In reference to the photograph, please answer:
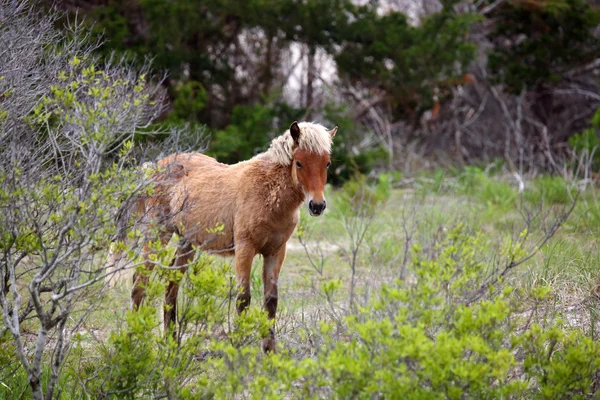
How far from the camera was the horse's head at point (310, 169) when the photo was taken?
490cm

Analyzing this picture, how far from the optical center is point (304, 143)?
16.4 feet

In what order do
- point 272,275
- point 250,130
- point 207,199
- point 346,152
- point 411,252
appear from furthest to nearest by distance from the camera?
1. point 346,152
2. point 250,130
3. point 207,199
4. point 272,275
5. point 411,252

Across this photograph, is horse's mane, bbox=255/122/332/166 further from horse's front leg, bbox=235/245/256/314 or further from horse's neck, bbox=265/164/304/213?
horse's front leg, bbox=235/245/256/314

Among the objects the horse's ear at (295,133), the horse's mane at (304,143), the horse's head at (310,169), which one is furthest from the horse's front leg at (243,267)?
the horse's ear at (295,133)

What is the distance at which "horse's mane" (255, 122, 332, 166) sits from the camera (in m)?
4.98

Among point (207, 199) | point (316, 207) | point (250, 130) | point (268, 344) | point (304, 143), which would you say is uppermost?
point (304, 143)

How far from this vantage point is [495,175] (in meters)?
12.3

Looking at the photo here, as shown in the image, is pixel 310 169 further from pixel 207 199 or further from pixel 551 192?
pixel 551 192

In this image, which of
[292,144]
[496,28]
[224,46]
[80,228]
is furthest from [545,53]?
[80,228]

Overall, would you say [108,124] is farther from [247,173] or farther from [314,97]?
[314,97]

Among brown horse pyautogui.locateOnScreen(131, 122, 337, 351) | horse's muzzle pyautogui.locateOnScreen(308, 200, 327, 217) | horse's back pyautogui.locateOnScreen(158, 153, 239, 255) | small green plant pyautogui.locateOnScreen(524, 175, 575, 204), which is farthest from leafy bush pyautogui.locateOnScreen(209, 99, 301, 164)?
horse's muzzle pyautogui.locateOnScreen(308, 200, 327, 217)

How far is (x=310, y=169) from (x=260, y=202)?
0.45 m

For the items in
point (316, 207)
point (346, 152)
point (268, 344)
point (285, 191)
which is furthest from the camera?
point (346, 152)

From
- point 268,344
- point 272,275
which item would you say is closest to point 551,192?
point 272,275
